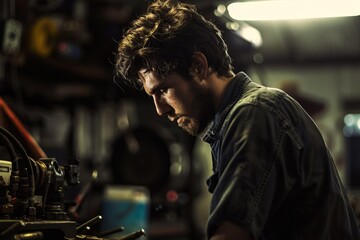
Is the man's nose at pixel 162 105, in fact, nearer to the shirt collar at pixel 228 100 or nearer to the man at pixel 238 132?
the man at pixel 238 132

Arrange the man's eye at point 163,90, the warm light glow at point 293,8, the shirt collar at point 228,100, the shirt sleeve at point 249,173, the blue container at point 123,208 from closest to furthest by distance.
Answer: the shirt sleeve at point 249,173
the shirt collar at point 228,100
the man's eye at point 163,90
the blue container at point 123,208
the warm light glow at point 293,8

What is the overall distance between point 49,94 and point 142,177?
1296 millimetres

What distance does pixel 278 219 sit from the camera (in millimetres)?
1643

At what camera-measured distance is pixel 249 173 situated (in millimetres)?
1484

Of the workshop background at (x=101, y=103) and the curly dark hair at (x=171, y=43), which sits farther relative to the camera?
the workshop background at (x=101, y=103)

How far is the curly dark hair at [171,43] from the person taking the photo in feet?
5.83

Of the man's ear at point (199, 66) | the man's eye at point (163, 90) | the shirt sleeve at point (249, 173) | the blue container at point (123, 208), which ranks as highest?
the man's ear at point (199, 66)

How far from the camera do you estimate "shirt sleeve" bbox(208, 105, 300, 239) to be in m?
1.47

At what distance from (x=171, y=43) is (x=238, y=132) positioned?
0.38 meters

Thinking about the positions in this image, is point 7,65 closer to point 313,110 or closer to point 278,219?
point 313,110

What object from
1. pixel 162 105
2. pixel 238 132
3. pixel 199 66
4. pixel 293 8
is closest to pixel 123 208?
pixel 293 8

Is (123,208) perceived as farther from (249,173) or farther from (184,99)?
(249,173)

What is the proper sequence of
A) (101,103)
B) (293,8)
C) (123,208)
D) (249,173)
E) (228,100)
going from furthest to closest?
(101,103)
(293,8)
(123,208)
(228,100)
(249,173)

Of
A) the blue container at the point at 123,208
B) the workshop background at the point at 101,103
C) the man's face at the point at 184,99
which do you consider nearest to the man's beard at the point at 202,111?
the man's face at the point at 184,99
